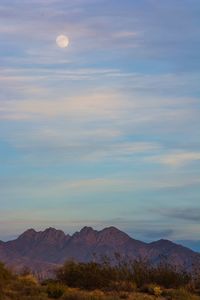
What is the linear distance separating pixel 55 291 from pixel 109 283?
14.7 feet

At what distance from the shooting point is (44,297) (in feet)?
107

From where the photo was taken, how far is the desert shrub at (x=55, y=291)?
3406 cm

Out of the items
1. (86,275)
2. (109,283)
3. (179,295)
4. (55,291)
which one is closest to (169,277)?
(109,283)

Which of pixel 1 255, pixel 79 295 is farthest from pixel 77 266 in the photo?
pixel 1 255

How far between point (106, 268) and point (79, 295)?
6200 mm

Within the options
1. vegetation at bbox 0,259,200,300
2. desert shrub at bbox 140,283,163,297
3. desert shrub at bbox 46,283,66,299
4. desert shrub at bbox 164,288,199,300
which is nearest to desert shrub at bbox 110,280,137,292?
vegetation at bbox 0,259,200,300

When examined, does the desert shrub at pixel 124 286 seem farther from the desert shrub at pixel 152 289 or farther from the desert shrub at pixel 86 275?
the desert shrub at pixel 152 289

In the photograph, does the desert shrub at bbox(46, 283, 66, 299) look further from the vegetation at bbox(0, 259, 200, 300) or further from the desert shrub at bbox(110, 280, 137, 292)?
the desert shrub at bbox(110, 280, 137, 292)

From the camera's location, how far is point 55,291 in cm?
3447

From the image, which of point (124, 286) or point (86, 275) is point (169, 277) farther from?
point (86, 275)

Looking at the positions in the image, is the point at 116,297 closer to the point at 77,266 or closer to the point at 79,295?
the point at 79,295

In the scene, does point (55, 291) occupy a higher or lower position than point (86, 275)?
lower

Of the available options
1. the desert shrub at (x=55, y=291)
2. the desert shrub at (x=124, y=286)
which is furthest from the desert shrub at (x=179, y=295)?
the desert shrub at (x=55, y=291)

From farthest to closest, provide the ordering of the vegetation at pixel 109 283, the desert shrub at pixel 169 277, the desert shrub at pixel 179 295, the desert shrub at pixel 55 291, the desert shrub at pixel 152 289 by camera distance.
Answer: the desert shrub at pixel 169 277 < the desert shrub at pixel 152 289 < the vegetation at pixel 109 283 < the desert shrub at pixel 179 295 < the desert shrub at pixel 55 291
